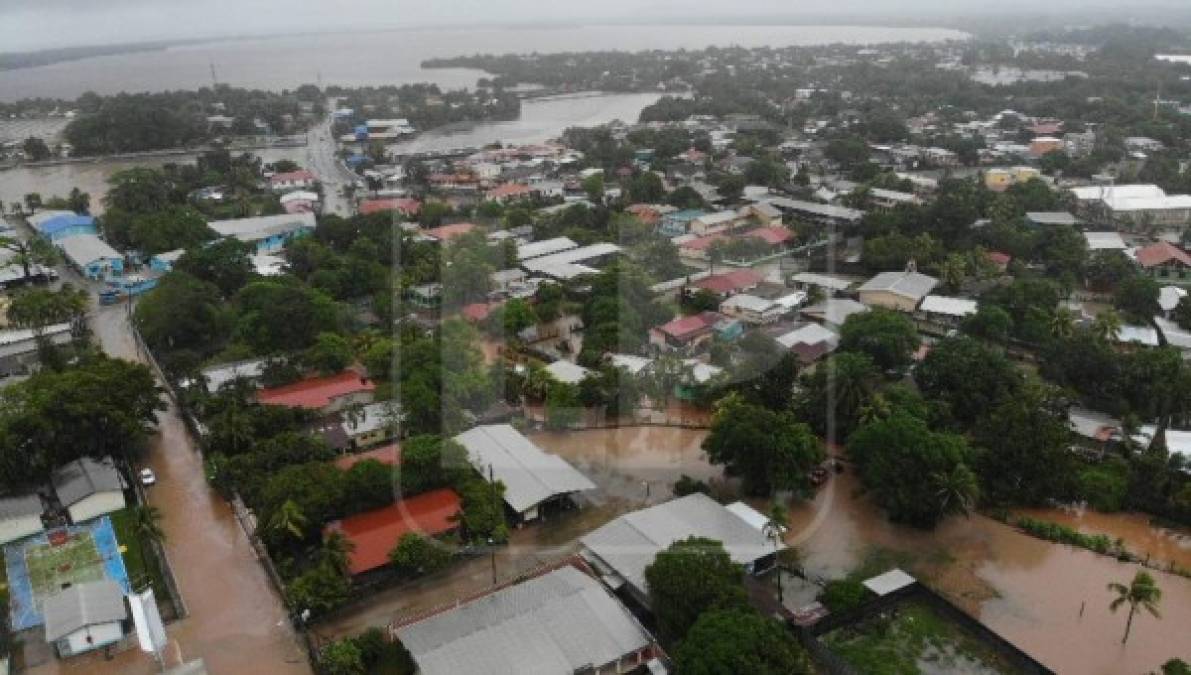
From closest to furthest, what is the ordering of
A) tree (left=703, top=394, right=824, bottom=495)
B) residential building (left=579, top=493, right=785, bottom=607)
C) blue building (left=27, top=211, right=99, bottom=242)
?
residential building (left=579, top=493, right=785, bottom=607), tree (left=703, top=394, right=824, bottom=495), blue building (left=27, top=211, right=99, bottom=242)

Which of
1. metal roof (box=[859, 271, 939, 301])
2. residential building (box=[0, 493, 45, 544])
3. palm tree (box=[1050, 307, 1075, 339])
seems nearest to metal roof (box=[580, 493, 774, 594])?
residential building (box=[0, 493, 45, 544])

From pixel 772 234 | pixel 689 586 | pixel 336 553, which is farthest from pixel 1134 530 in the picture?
pixel 772 234

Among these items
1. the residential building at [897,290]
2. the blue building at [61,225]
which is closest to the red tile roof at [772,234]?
the residential building at [897,290]

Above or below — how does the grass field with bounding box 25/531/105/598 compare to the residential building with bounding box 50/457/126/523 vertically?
below

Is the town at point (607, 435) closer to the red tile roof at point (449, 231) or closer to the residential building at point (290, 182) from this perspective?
the red tile roof at point (449, 231)

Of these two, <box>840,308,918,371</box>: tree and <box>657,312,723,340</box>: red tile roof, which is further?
<box>657,312,723,340</box>: red tile roof

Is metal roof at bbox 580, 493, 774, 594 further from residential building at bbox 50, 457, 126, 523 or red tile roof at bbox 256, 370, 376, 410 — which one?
residential building at bbox 50, 457, 126, 523

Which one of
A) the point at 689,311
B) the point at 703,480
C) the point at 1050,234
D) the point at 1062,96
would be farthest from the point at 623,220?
the point at 1062,96
